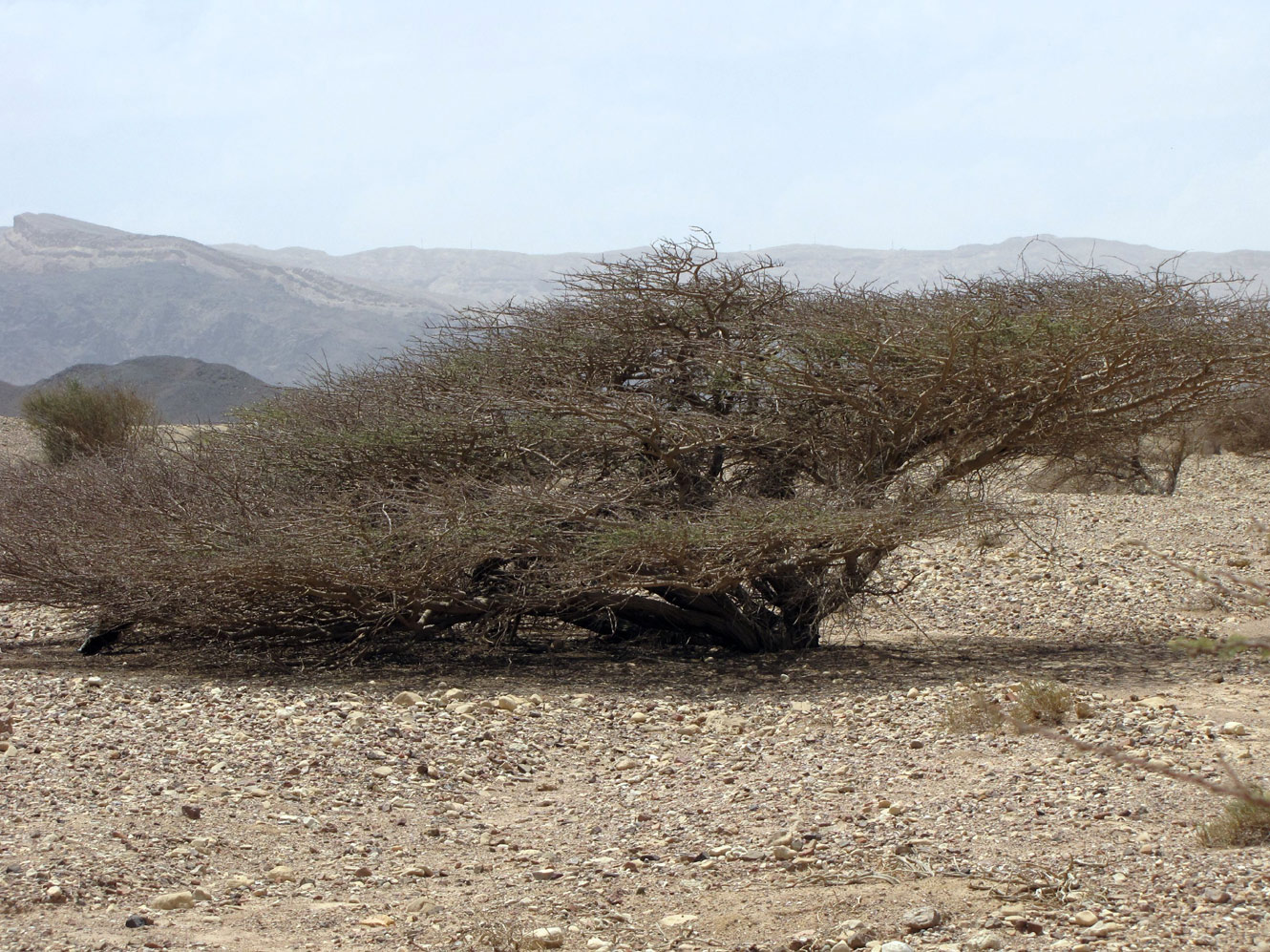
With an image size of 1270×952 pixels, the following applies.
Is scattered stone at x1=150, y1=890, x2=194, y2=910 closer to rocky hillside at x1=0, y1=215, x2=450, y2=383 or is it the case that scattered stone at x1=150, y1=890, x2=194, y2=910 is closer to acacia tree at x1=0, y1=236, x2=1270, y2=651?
acacia tree at x1=0, y1=236, x2=1270, y2=651

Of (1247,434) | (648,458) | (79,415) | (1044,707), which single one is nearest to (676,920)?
(1044,707)

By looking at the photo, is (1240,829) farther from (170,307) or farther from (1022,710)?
(170,307)

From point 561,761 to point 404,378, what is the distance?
429 centimetres

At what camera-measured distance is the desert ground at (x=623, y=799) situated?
4.07 meters

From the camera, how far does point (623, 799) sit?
6.10m

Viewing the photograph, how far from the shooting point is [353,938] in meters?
4.08

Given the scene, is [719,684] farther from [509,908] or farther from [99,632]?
[99,632]

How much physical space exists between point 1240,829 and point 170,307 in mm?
131781

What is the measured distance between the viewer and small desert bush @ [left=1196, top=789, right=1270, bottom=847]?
4.40 m

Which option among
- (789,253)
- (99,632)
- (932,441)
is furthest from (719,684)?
(789,253)

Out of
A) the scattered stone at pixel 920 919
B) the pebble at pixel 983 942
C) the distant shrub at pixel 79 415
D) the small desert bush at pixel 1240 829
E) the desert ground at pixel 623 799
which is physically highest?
the distant shrub at pixel 79 415

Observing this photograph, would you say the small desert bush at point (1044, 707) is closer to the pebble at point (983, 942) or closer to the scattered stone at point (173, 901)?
the pebble at point (983, 942)

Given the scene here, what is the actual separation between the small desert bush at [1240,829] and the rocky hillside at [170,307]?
104m

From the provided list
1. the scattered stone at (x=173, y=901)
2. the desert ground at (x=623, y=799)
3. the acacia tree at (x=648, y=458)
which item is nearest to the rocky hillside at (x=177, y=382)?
the acacia tree at (x=648, y=458)
